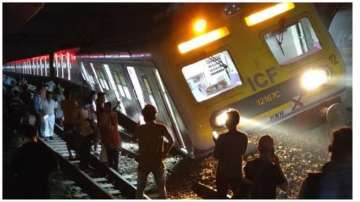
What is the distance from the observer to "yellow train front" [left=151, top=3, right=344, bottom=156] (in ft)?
24.3

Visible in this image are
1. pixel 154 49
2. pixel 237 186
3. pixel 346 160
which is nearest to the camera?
pixel 346 160

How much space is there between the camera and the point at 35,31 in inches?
416

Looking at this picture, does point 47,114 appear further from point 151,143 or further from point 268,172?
point 268,172

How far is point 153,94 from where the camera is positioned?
9.11 metres

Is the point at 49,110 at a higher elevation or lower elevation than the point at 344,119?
higher

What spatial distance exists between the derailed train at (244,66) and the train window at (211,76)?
0.05 ft

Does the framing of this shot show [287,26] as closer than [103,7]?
Yes

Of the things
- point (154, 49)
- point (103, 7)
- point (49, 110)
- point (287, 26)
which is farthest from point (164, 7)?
point (49, 110)

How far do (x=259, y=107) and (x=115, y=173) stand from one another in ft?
9.42

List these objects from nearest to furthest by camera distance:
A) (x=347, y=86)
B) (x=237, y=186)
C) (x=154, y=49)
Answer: (x=237, y=186) → (x=154, y=49) → (x=347, y=86)

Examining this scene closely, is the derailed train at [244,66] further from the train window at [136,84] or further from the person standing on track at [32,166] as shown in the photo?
the person standing on track at [32,166]

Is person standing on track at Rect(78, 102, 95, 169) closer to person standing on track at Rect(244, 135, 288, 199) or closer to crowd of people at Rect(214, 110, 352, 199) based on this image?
crowd of people at Rect(214, 110, 352, 199)

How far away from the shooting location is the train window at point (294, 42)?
7.70 metres

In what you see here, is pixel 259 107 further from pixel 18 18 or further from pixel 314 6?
pixel 18 18
